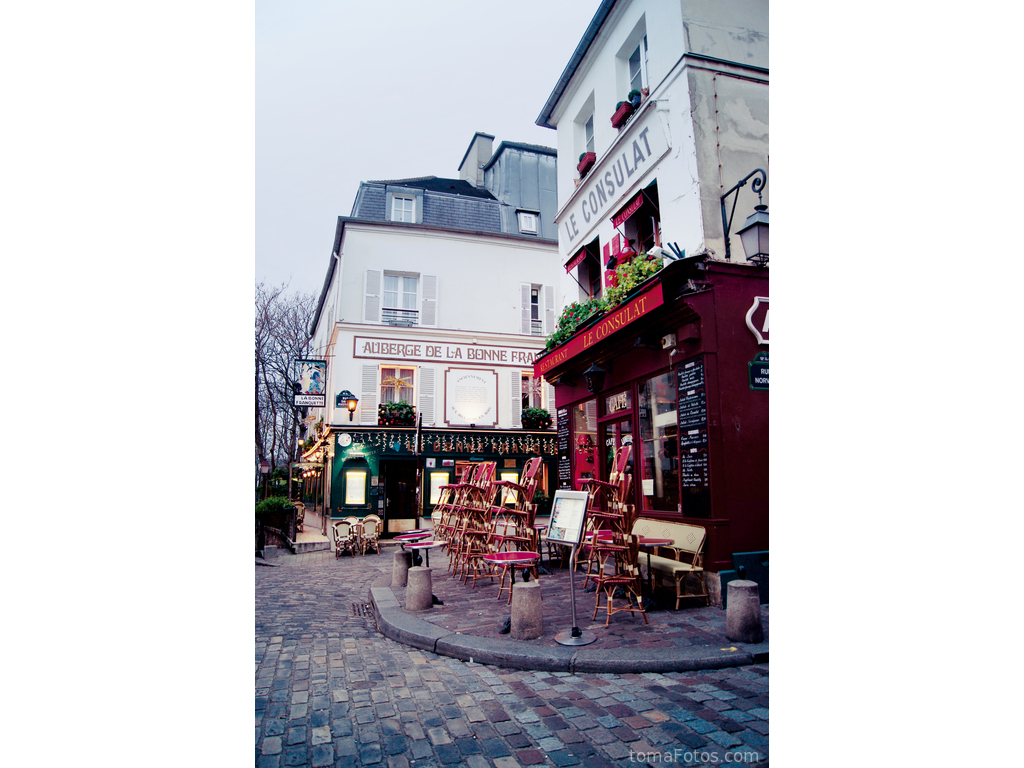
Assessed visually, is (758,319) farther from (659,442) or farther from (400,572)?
(400,572)

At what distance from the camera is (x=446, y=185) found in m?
24.0

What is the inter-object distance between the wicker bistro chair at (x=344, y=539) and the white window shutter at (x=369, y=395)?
236 inches

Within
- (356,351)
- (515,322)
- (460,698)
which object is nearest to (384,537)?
(356,351)

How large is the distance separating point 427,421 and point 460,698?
16.5m

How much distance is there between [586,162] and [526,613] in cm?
790

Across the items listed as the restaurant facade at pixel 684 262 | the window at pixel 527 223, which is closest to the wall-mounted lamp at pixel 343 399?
the window at pixel 527 223

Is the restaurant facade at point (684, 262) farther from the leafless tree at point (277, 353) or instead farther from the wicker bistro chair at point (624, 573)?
the leafless tree at point (277, 353)

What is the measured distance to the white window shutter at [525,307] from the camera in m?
21.8

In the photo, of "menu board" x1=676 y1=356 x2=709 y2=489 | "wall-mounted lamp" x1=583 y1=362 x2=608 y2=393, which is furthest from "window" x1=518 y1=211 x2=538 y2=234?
"menu board" x1=676 y1=356 x2=709 y2=489

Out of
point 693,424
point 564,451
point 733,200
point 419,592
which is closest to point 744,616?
point 693,424

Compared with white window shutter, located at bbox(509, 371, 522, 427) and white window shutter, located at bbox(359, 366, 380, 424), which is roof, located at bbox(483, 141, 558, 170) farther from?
white window shutter, located at bbox(359, 366, 380, 424)

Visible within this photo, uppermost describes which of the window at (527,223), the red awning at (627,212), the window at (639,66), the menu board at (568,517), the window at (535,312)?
the window at (527,223)

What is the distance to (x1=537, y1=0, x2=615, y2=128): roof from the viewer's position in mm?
9500

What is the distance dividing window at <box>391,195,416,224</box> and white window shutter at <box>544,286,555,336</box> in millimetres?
5433
